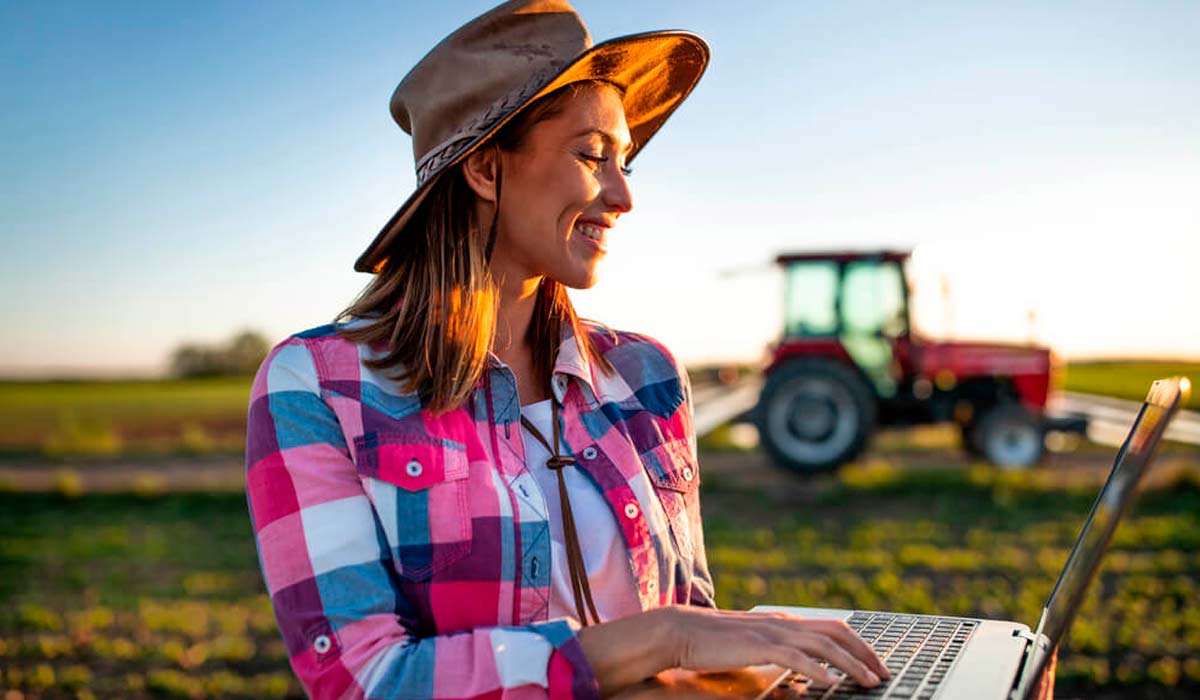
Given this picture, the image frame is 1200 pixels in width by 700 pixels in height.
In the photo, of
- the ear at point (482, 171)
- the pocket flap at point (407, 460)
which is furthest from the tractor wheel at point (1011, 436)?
the pocket flap at point (407, 460)

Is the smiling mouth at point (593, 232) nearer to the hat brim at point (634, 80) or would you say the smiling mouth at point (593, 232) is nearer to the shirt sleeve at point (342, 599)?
the hat brim at point (634, 80)

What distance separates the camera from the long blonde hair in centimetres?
144

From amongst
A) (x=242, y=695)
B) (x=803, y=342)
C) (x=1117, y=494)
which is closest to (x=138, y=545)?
(x=242, y=695)

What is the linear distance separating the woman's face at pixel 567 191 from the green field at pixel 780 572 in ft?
8.74

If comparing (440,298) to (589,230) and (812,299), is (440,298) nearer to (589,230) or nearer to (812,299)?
(589,230)

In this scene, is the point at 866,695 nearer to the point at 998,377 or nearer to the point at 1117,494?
the point at 1117,494

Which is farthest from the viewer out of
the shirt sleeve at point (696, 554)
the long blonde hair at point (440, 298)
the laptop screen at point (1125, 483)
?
Answer: the shirt sleeve at point (696, 554)

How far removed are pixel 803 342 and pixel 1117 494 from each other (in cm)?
781

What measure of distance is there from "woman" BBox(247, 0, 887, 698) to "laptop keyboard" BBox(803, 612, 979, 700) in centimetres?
3

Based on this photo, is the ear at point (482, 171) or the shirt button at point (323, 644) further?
the ear at point (482, 171)

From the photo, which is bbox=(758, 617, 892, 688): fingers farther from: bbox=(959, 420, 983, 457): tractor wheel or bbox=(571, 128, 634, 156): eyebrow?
bbox=(959, 420, 983, 457): tractor wheel

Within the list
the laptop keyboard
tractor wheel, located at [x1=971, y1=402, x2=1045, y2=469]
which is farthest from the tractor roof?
the laptop keyboard

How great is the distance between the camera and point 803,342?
345 inches

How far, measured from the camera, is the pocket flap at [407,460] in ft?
4.34
